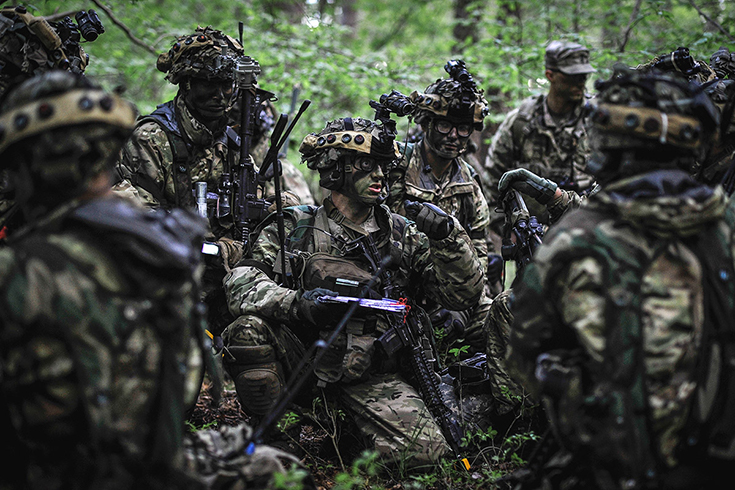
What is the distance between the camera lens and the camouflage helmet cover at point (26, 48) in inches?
204

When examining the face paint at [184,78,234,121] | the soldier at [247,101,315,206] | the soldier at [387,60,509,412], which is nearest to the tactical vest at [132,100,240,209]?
the face paint at [184,78,234,121]

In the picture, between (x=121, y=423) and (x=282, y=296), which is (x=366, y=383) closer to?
(x=282, y=296)

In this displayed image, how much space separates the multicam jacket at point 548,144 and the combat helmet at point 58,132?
583 centimetres

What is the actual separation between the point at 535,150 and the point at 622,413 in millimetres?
5431

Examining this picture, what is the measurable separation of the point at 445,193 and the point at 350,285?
2.33m

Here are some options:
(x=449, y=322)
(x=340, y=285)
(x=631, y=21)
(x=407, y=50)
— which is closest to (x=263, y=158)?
(x=449, y=322)

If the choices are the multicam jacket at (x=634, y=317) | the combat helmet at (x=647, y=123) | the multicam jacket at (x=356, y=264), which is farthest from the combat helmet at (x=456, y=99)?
the multicam jacket at (x=634, y=317)

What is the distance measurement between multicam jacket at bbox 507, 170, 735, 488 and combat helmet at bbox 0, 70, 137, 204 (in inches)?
77.3

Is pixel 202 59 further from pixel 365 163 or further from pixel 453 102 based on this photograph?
pixel 453 102

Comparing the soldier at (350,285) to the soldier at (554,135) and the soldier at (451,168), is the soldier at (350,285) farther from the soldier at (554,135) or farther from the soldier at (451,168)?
the soldier at (554,135)

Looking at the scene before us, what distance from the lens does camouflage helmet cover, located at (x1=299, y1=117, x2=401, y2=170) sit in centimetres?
516

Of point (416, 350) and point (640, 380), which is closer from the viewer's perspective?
point (640, 380)

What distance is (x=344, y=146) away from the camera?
5160 mm

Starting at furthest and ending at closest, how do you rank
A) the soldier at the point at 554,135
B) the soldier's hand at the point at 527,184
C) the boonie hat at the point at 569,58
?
the soldier at the point at 554,135, the boonie hat at the point at 569,58, the soldier's hand at the point at 527,184
